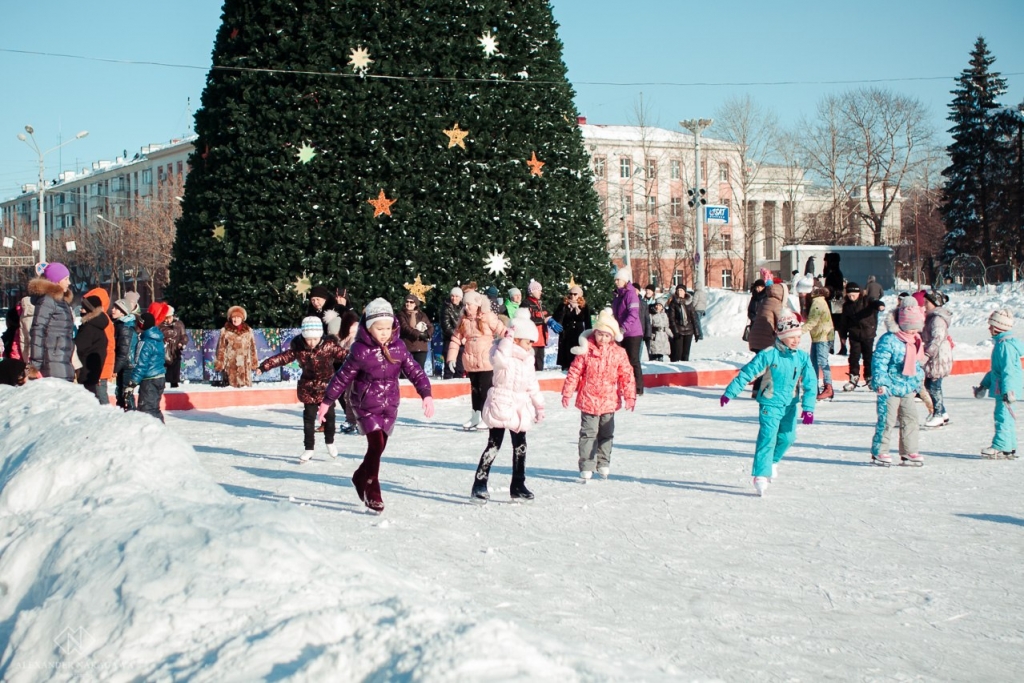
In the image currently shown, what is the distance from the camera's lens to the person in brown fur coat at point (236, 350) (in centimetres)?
1475

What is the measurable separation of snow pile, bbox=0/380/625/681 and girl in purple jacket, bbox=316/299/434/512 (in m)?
2.20

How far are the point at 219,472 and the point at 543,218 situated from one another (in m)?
10.4

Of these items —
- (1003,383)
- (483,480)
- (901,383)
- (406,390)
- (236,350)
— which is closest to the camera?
(483,480)

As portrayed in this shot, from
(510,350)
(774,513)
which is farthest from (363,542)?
(774,513)

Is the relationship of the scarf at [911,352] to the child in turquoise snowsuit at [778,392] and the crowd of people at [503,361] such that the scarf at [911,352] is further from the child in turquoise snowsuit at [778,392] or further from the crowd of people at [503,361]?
the child in turquoise snowsuit at [778,392]

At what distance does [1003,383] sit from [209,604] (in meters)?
8.40

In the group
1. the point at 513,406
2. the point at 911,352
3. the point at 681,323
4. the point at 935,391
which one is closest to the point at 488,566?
the point at 513,406

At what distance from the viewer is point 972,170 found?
179 feet

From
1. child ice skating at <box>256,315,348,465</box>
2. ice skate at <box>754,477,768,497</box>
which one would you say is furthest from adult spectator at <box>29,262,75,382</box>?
ice skate at <box>754,477,768,497</box>

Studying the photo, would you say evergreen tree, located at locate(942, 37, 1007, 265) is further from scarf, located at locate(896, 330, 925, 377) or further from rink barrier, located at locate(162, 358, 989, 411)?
scarf, located at locate(896, 330, 925, 377)

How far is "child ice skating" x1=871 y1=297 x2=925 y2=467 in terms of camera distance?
1019 centimetres

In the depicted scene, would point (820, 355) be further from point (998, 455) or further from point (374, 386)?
point (374, 386)

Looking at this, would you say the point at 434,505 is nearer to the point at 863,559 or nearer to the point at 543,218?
the point at 863,559

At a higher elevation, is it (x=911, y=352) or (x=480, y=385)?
(x=911, y=352)
